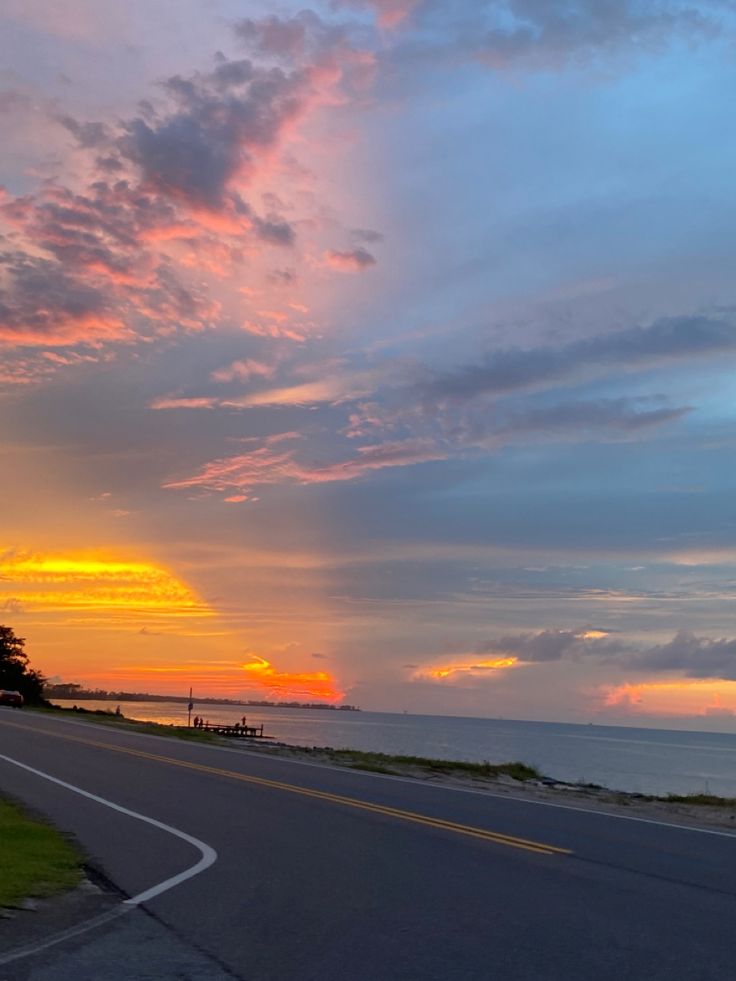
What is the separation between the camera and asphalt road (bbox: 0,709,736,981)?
7422 millimetres

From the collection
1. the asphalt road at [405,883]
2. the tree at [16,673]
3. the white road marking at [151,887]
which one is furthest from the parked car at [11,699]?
the white road marking at [151,887]

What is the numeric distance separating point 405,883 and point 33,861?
4.06 m

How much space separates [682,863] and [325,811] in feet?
20.7

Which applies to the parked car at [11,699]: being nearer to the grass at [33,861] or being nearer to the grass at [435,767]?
the grass at [435,767]

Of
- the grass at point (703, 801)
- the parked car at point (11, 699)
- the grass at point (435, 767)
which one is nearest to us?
the grass at point (703, 801)

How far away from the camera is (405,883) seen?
34.0 feet

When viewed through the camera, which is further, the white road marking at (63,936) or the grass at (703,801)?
the grass at (703,801)

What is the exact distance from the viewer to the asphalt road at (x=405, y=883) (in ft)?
24.3

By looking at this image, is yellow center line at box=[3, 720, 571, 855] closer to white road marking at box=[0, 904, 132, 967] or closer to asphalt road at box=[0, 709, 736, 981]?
asphalt road at box=[0, 709, 736, 981]

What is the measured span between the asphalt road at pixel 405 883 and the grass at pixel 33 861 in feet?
1.33

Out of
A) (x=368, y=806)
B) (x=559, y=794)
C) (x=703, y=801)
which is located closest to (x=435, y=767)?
(x=559, y=794)

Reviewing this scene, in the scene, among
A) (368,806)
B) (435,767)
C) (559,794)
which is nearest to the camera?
(368,806)

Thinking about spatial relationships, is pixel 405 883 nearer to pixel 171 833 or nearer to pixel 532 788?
pixel 171 833

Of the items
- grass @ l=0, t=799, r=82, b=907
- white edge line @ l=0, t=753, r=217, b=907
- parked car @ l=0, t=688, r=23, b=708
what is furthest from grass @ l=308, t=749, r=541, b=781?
parked car @ l=0, t=688, r=23, b=708
